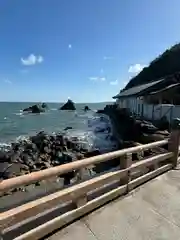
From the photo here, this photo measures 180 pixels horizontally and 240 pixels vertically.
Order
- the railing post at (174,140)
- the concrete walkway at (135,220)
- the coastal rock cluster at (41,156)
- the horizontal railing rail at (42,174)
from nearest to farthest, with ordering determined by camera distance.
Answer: the horizontal railing rail at (42,174) < the concrete walkway at (135,220) < the railing post at (174,140) < the coastal rock cluster at (41,156)

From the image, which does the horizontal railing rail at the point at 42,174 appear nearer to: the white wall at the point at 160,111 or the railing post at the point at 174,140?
the railing post at the point at 174,140

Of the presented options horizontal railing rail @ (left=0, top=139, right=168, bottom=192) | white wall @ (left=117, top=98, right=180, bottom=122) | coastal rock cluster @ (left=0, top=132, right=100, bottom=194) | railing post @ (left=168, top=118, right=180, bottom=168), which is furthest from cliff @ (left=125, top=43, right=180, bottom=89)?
horizontal railing rail @ (left=0, top=139, right=168, bottom=192)

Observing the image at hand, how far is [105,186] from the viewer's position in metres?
4.35

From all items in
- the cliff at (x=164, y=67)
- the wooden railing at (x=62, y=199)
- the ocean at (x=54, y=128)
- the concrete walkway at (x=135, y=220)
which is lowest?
the ocean at (x=54, y=128)

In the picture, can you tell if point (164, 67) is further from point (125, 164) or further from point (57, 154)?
point (125, 164)

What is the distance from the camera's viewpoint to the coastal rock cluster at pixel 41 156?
44.4 feet

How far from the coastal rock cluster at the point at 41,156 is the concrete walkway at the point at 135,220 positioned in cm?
709

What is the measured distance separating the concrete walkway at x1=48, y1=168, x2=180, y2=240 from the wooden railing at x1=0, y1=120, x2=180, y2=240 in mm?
149

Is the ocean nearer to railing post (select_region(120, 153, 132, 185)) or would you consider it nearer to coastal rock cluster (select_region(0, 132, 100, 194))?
coastal rock cluster (select_region(0, 132, 100, 194))

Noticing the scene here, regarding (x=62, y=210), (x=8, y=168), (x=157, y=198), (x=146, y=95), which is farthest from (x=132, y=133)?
(x=62, y=210)

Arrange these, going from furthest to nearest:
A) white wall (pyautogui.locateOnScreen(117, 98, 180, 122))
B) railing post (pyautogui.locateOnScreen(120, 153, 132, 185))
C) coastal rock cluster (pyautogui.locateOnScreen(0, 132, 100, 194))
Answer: white wall (pyautogui.locateOnScreen(117, 98, 180, 122))
coastal rock cluster (pyautogui.locateOnScreen(0, 132, 100, 194))
railing post (pyautogui.locateOnScreen(120, 153, 132, 185))

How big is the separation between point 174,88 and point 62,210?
21995 millimetres

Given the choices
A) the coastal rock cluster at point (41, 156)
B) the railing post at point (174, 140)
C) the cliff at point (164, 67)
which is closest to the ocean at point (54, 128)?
the coastal rock cluster at point (41, 156)

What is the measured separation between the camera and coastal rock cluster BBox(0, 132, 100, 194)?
44.4 feet
